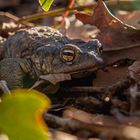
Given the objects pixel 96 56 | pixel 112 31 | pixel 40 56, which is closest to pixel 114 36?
pixel 112 31

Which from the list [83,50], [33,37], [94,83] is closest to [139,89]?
[94,83]

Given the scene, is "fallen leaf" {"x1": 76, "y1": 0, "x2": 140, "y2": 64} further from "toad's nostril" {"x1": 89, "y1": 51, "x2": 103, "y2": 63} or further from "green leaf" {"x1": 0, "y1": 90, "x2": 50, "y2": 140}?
"green leaf" {"x1": 0, "y1": 90, "x2": 50, "y2": 140}

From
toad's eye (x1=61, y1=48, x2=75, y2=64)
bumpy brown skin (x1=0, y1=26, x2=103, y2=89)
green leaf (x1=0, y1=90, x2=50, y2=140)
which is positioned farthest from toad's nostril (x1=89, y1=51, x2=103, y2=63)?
green leaf (x1=0, y1=90, x2=50, y2=140)

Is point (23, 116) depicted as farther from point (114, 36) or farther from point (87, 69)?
point (114, 36)

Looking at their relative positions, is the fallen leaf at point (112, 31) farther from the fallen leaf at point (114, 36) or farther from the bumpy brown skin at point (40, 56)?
the bumpy brown skin at point (40, 56)

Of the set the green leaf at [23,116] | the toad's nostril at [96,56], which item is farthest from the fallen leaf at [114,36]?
the green leaf at [23,116]

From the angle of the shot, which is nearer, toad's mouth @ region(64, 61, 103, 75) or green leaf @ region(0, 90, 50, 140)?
green leaf @ region(0, 90, 50, 140)

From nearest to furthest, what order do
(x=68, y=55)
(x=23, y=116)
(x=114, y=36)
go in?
(x=23, y=116)
(x=68, y=55)
(x=114, y=36)
